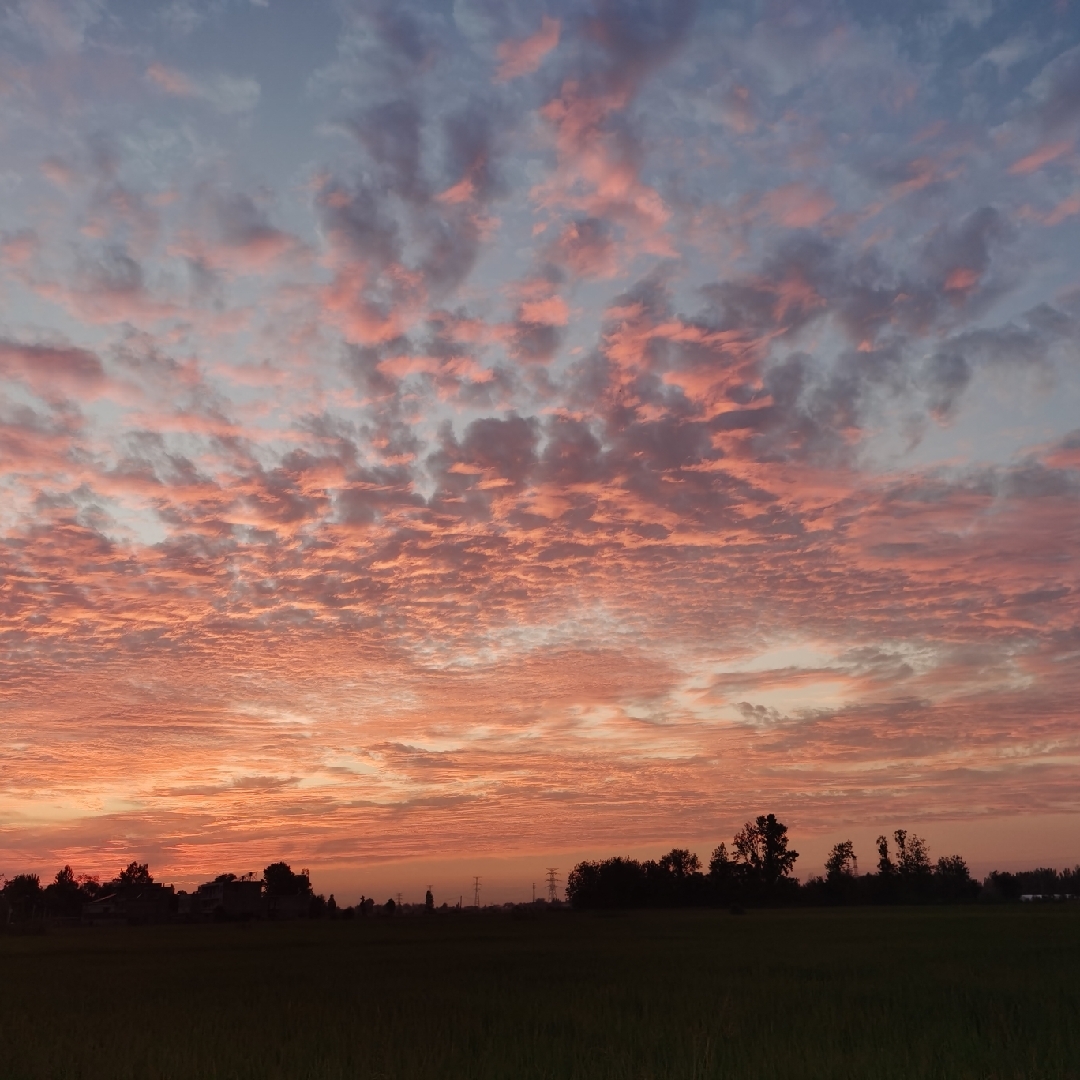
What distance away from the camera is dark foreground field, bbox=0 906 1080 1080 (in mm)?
12094

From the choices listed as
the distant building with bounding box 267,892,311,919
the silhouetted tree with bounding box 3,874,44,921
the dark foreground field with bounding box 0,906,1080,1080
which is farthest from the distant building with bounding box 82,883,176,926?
the dark foreground field with bounding box 0,906,1080,1080

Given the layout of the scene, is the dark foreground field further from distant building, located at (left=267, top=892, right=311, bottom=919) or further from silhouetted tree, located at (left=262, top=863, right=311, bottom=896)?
silhouetted tree, located at (left=262, top=863, right=311, bottom=896)

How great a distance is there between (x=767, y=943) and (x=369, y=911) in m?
152

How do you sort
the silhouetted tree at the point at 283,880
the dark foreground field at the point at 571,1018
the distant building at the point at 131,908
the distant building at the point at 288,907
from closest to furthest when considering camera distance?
the dark foreground field at the point at 571,1018
the distant building at the point at 131,908
the distant building at the point at 288,907
the silhouetted tree at the point at 283,880

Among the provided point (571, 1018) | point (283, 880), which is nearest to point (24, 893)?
point (283, 880)

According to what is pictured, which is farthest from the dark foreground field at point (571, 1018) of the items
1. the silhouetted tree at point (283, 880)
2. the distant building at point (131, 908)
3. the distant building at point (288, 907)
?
the silhouetted tree at point (283, 880)

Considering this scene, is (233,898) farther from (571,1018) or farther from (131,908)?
(571,1018)

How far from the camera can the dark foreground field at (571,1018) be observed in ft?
39.7

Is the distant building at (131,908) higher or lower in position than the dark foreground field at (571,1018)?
higher

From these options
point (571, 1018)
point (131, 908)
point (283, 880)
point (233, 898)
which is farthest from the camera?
point (283, 880)

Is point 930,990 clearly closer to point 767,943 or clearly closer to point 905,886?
point 767,943

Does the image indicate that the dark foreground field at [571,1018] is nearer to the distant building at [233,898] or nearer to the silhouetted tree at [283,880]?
the distant building at [233,898]

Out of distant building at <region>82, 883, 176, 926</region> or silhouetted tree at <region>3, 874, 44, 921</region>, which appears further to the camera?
silhouetted tree at <region>3, 874, 44, 921</region>

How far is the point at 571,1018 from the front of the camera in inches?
655
